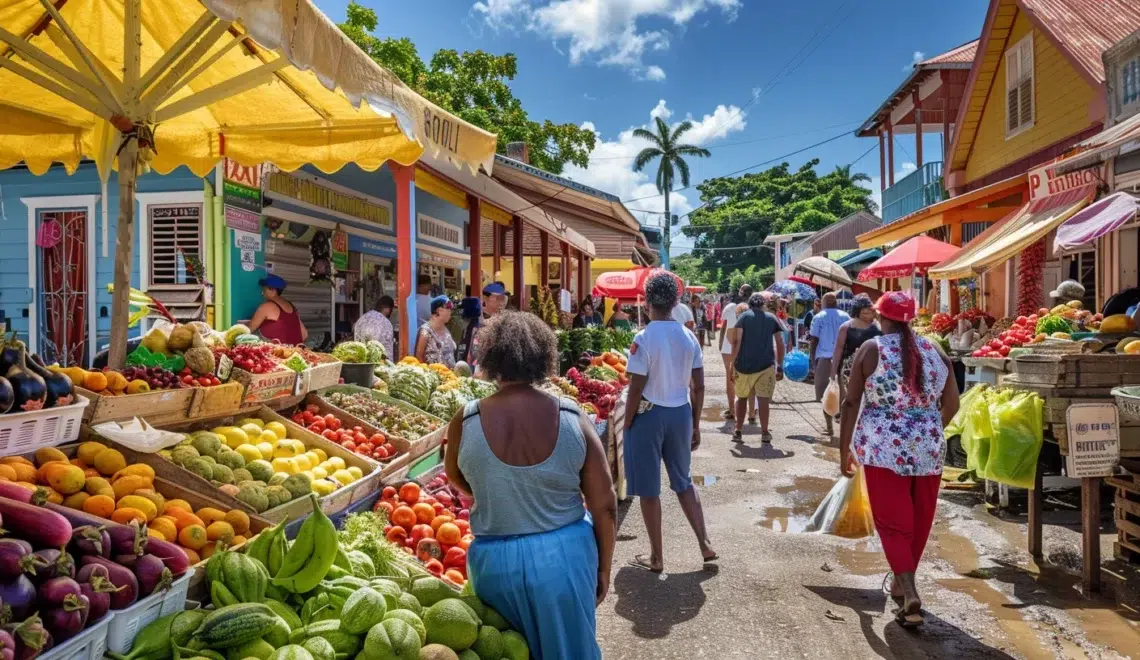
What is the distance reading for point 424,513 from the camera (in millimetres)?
4605

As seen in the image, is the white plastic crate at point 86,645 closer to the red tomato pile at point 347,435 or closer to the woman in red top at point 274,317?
the red tomato pile at point 347,435

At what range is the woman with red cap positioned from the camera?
15.2 ft

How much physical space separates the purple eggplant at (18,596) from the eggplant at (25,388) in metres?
1.31

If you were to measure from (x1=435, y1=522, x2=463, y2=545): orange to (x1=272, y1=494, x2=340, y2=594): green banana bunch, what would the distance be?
1283mm

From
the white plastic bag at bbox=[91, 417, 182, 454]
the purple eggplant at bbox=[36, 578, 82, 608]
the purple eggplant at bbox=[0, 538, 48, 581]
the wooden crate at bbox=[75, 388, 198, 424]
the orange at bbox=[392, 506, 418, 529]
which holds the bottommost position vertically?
the orange at bbox=[392, 506, 418, 529]

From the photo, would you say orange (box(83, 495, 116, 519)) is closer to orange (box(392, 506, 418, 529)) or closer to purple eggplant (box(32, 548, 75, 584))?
purple eggplant (box(32, 548, 75, 584))

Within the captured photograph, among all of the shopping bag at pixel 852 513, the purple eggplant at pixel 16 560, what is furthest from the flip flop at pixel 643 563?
the purple eggplant at pixel 16 560

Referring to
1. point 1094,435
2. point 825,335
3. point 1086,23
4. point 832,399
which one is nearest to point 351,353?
point 832,399

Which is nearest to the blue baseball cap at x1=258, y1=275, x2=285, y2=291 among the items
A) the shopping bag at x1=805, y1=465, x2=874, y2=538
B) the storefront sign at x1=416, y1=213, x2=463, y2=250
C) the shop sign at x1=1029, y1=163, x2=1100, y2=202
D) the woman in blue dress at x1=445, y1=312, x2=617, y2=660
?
the storefront sign at x1=416, y1=213, x2=463, y2=250

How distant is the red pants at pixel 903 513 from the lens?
466 centimetres

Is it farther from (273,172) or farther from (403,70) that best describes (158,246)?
(403,70)

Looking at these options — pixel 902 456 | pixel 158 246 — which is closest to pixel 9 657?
pixel 902 456

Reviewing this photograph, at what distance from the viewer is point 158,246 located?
30.6ft

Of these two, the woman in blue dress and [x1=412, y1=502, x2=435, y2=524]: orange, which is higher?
the woman in blue dress
